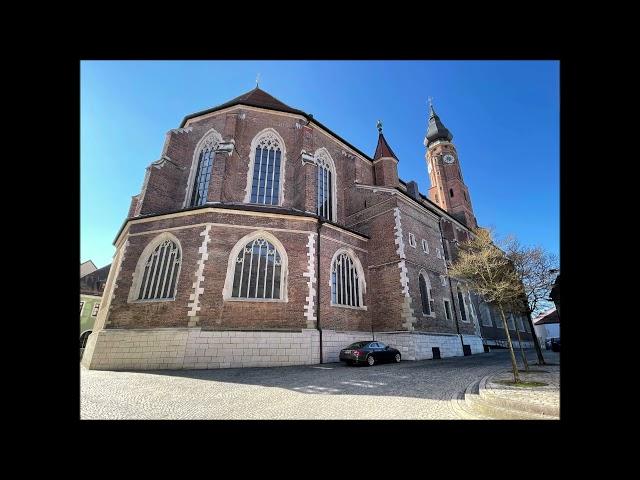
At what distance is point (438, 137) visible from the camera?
39.5 metres

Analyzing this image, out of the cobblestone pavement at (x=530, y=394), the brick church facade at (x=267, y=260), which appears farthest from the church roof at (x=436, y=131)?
the cobblestone pavement at (x=530, y=394)

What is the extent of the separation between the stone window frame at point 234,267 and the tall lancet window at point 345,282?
2962 mm

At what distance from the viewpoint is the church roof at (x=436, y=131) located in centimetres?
3934

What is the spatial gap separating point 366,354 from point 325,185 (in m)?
13.2

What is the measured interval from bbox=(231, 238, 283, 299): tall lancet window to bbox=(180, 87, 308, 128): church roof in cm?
1157

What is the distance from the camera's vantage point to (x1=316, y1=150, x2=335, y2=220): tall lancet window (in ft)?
67.3

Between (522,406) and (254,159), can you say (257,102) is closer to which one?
(254,159)

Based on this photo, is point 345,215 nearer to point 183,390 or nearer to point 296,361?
point 296,361

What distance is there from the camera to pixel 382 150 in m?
25.4

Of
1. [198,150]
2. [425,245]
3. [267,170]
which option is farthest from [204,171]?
[425,245]

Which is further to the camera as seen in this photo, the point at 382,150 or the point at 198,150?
the point at 382,150

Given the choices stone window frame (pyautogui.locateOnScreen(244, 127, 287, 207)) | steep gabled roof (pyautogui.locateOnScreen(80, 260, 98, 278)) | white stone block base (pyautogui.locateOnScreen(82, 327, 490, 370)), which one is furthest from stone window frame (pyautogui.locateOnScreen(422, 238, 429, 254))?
steep gabled roof (pyautogui.locateOnScreen(80, 260, 98, 278))

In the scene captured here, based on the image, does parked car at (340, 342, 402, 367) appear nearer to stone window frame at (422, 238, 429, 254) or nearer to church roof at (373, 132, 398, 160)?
stone window frame at (422, 238, 429, 254)
